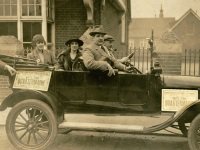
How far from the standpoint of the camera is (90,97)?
4.85 meters

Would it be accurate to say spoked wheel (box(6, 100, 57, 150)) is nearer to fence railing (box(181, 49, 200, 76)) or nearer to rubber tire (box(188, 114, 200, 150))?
rubber tire (box(188, 114, 200, 150))

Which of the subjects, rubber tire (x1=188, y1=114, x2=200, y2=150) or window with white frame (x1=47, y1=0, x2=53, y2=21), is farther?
window with white frame (x1=47, y1=0, x2=53, y2=21)

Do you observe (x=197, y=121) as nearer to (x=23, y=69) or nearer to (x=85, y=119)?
(x=85, y=119)

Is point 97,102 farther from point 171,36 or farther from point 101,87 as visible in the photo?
point 171,36

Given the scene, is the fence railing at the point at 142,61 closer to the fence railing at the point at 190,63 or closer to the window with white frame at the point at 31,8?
the fence railing at the point at 190,63

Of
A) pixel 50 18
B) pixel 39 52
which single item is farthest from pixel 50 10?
pixel 39 52

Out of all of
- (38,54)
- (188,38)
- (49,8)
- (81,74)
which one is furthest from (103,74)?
(188,38)

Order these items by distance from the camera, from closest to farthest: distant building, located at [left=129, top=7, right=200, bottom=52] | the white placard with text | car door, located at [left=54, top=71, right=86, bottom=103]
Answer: the white placard with text, car door, located at [left=54, top=71, right=86, bottom=103], distant building, located at [left=129, top=7, right=200, bottom=52]

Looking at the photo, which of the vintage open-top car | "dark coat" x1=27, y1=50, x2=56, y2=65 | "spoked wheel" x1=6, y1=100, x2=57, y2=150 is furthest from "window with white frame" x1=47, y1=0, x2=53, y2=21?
"spoked wheel" x1=6, y1=100, x2=57, y2=150

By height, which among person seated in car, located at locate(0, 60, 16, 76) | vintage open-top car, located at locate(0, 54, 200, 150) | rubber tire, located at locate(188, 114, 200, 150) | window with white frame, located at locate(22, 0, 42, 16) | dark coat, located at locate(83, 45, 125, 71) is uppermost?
window with white frame, located at locate(22, 0, 42, 16)

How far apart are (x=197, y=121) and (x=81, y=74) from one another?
1654 mm

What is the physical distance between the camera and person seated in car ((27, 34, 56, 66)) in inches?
235

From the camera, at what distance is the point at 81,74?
191 inches

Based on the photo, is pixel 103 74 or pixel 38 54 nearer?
pixel 103 74
